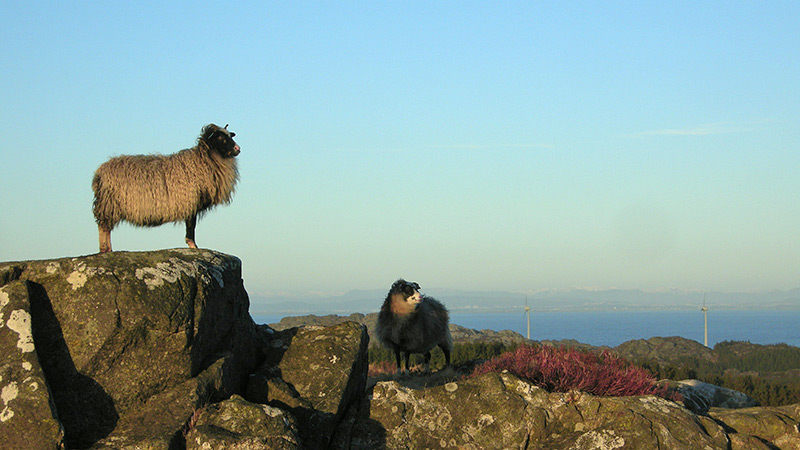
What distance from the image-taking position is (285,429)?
7965 mm

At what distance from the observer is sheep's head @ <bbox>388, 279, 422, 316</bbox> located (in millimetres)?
16219

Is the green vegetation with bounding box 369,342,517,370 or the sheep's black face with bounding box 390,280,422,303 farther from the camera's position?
the green vegetation with bounding box 369,342,517,370

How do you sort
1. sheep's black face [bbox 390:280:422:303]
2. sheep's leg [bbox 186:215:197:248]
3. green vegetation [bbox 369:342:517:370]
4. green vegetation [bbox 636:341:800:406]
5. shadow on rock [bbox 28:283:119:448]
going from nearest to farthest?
shadow on rock [bbox 28:283:119:448], sheep's leg [bbox 186:215:197:248], sheep's black face [bbox 390:280:422:303], green vegetation [bbox 636:341:800:406], green vegetation [bbox 369:342:517:370]

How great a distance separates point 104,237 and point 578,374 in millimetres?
8654

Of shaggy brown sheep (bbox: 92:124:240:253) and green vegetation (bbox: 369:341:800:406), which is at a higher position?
shaggy brown sheep (bbox: 92:124:240:253)

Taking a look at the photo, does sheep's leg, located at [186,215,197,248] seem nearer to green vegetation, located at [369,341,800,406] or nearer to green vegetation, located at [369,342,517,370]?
green vegetation, located at [369,341,800,406]

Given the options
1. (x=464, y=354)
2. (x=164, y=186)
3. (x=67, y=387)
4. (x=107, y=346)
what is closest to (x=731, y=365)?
(x=464, y=354)

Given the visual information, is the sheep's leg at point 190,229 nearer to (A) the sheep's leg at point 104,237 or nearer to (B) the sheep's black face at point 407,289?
(A) the sheep's leg at point 104,237

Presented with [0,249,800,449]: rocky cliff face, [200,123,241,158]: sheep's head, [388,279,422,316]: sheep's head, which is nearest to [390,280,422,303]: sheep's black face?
[388,279,422,316]: sheep's head

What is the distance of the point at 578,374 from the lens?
11.7 metres

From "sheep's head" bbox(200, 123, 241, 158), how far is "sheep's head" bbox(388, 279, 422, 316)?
570 centimetres

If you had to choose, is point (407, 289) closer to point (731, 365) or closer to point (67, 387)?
point (67, 387)

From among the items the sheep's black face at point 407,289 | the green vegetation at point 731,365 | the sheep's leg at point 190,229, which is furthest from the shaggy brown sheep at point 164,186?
the green vegetation at point 731,365

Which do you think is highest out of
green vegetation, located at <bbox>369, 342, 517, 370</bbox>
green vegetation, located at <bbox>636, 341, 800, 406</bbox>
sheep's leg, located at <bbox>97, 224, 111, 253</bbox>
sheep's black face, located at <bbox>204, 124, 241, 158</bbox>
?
sheep's black face, located at <bbox>204, 124, 241, 158</bbox>
